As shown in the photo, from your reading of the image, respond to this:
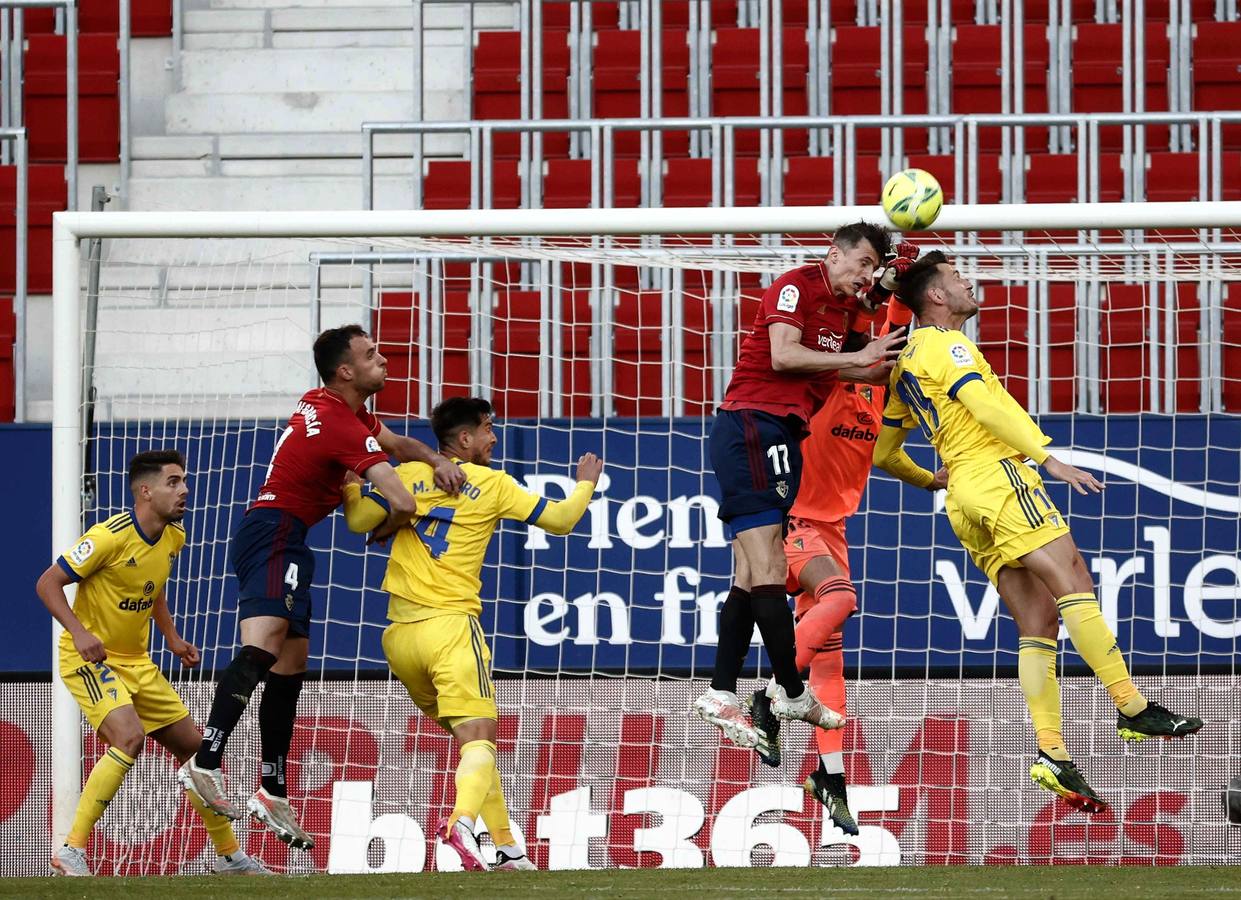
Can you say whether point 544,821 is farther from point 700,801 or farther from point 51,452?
point 51,452

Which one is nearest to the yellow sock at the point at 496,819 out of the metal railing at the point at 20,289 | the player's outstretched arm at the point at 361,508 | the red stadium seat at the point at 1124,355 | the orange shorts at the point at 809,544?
the player's outstretched arm at the point at 361,508

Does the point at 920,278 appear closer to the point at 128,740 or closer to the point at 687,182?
the point at 128,740

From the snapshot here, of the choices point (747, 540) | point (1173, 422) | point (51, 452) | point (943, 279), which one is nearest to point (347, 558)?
point (51, 452)

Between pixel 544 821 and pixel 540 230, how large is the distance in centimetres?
278

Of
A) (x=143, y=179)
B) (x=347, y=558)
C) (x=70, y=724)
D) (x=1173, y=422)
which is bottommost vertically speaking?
(x=70, y=724)

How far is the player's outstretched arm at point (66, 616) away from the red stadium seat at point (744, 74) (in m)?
5.92

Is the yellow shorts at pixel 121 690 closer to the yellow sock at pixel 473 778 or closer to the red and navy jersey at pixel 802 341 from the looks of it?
the yellow sock at pixel 473 778

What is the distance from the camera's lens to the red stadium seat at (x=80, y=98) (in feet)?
39.2

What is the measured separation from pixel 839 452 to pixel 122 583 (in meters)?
2.98

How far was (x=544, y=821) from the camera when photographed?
28.4 ft

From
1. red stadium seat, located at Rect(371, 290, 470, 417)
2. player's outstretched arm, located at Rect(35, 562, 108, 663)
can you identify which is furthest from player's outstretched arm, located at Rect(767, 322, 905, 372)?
red stadium seat, located at Rect(371, 290, 470, 417)

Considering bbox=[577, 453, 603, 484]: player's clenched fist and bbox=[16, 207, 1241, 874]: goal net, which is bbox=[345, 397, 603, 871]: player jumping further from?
bbox=[16, 207, 1241, 874]: goal net

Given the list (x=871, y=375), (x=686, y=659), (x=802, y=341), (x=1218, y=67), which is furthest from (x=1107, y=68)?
(x=802, y=341)

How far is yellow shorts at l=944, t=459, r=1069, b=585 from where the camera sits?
6.58 meters
